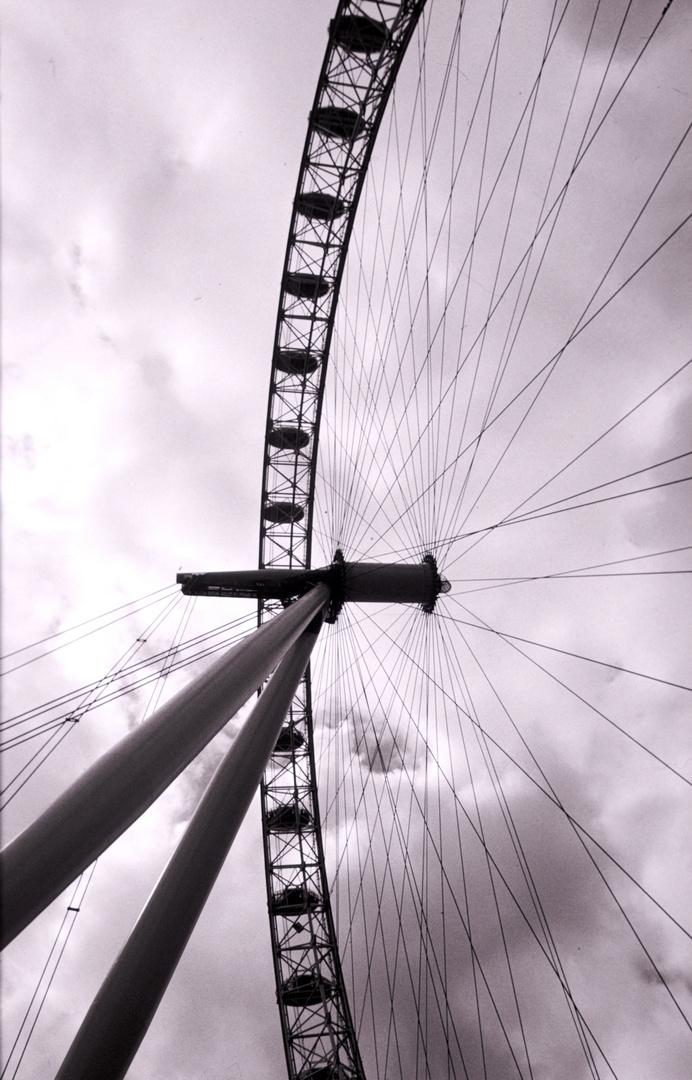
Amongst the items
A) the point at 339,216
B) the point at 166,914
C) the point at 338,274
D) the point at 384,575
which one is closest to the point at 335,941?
the point at 384,575

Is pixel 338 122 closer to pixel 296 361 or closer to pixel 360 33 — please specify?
pixel 360 33

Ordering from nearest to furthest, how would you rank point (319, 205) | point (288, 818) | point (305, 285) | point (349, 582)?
point (349, 582) < point (319, 205) < point (305, 285) < point (288, 818)

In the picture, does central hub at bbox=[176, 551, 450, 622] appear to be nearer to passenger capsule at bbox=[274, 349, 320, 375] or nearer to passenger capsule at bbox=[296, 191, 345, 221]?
passenger capsule at bbox=[274, 349, 320, 375]

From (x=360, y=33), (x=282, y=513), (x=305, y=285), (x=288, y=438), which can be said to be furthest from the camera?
(x=282, y=513)

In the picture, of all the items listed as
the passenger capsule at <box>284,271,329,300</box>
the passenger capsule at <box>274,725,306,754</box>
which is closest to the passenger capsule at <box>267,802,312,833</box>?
the passenger capsule at <box>274,725,306,754</box>

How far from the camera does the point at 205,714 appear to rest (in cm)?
702

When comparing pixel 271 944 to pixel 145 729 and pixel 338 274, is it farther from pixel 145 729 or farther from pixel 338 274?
pixel 338 274

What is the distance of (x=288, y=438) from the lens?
23.8 meters

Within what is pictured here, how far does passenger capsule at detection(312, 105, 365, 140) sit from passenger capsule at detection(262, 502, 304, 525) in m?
12.7

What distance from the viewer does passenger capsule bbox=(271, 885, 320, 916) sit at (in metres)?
22.8

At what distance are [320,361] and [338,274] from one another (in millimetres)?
3158

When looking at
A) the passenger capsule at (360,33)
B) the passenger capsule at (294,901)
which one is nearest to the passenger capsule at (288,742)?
the passenger capsule at (294,901)

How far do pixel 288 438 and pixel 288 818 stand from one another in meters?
15.1

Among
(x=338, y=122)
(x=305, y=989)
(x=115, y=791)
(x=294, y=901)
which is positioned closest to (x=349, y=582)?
(x=115, y=791)
